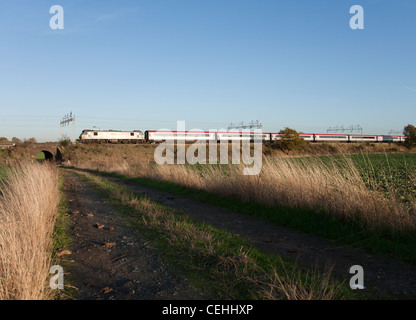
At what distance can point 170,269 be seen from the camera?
4.08 m

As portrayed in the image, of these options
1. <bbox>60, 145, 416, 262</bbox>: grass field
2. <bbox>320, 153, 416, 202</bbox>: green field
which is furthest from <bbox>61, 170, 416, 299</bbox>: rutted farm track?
<bbox>320, 153, 416, 202</bbox>: green field

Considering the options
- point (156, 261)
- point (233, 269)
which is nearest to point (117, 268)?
point (156, 261)

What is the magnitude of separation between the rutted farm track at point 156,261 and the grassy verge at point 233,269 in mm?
225

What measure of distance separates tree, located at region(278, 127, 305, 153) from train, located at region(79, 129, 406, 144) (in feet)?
8.03

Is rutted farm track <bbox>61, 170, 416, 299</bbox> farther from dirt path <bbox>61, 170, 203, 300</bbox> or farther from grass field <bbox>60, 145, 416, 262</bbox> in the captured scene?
grass field <bbox>60, 145, 416, 262</bbox>

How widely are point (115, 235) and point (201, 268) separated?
8.68 feet

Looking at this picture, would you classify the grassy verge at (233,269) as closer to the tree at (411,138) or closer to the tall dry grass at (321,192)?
the tall dry grass at (321,192)

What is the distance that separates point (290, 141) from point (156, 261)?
53.9 metres

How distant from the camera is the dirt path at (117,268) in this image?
340cm

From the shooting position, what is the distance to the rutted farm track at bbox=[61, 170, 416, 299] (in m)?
3.51

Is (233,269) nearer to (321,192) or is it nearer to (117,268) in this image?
(117,268)

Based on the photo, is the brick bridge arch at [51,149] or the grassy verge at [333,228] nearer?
the grassy verge at [333,228]

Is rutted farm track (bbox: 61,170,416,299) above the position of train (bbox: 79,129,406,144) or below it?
below

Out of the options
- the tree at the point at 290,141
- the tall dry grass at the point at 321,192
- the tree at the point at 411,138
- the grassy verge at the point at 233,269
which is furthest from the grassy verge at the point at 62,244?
the tree at the point at 411,138
